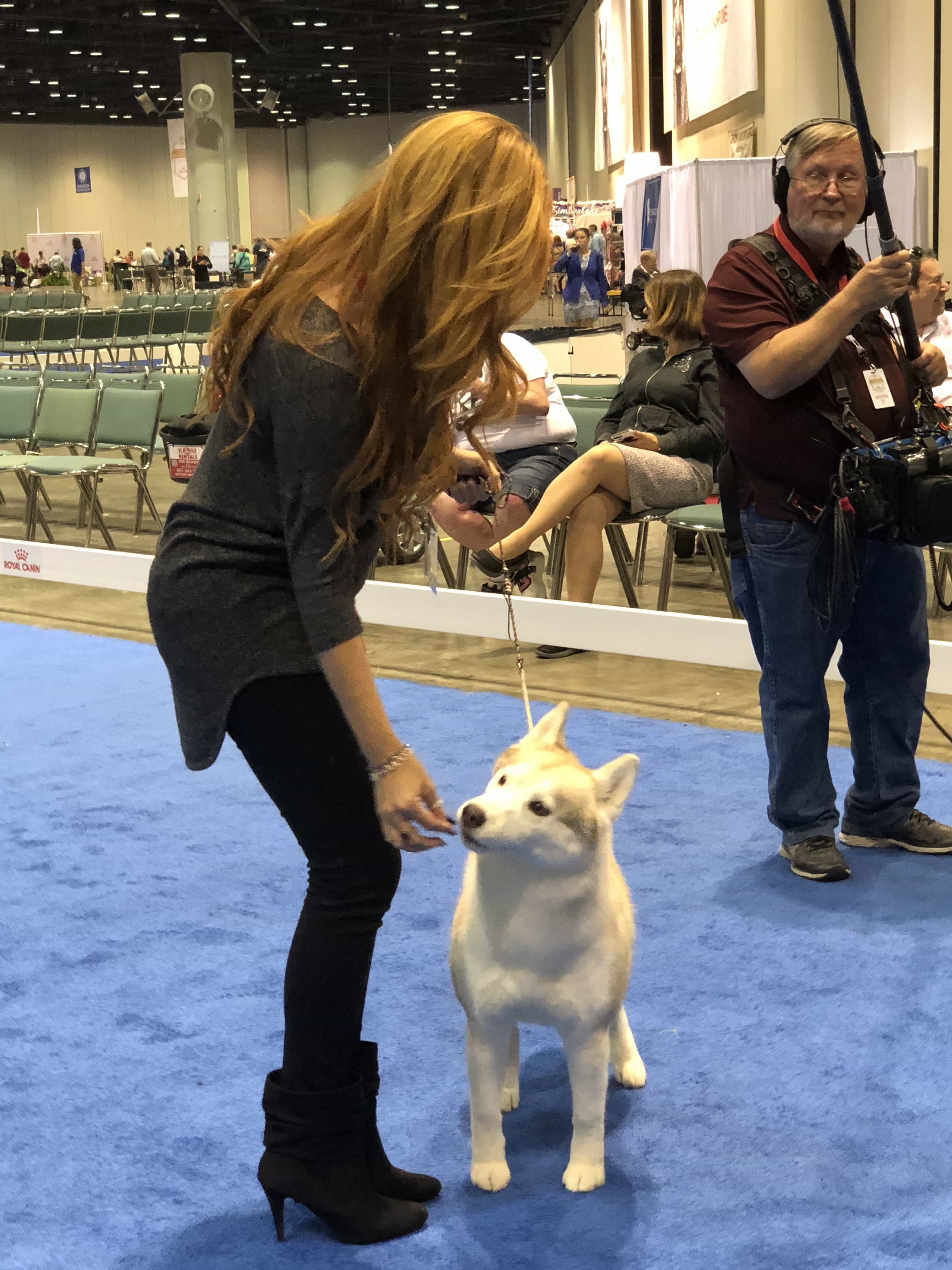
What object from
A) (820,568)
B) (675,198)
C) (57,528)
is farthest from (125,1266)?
(675,198)

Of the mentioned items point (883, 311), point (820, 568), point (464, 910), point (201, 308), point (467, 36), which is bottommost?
point (464, 910)

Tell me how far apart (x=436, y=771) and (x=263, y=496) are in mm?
2329

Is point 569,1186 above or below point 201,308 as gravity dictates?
below

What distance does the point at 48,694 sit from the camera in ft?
15.8

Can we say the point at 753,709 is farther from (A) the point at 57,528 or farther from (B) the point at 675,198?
(B) the point at 675,198

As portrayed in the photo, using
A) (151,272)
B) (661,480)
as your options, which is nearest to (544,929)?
(661,480)

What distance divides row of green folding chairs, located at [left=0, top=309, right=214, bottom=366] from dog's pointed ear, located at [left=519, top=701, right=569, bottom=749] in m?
12.2

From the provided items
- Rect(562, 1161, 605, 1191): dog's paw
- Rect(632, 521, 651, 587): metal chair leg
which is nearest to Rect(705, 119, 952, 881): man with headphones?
Rect(562, 1161, 605, 1191): dog's paw

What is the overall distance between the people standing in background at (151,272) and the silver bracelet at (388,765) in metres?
27.3

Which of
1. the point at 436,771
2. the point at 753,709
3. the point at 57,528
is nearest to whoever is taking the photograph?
the point at 436,771

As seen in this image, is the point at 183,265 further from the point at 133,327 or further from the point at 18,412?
the point at 18,412

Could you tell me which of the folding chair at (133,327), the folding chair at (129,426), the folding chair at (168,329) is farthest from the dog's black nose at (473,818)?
the folding chair at (168,329)

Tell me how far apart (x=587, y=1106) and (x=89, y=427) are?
609cm

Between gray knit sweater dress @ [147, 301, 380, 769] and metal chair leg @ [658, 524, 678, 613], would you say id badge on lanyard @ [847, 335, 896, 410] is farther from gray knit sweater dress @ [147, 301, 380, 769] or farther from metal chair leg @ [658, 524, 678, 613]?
metal chair leg @ [658, 524, 678, 613]
